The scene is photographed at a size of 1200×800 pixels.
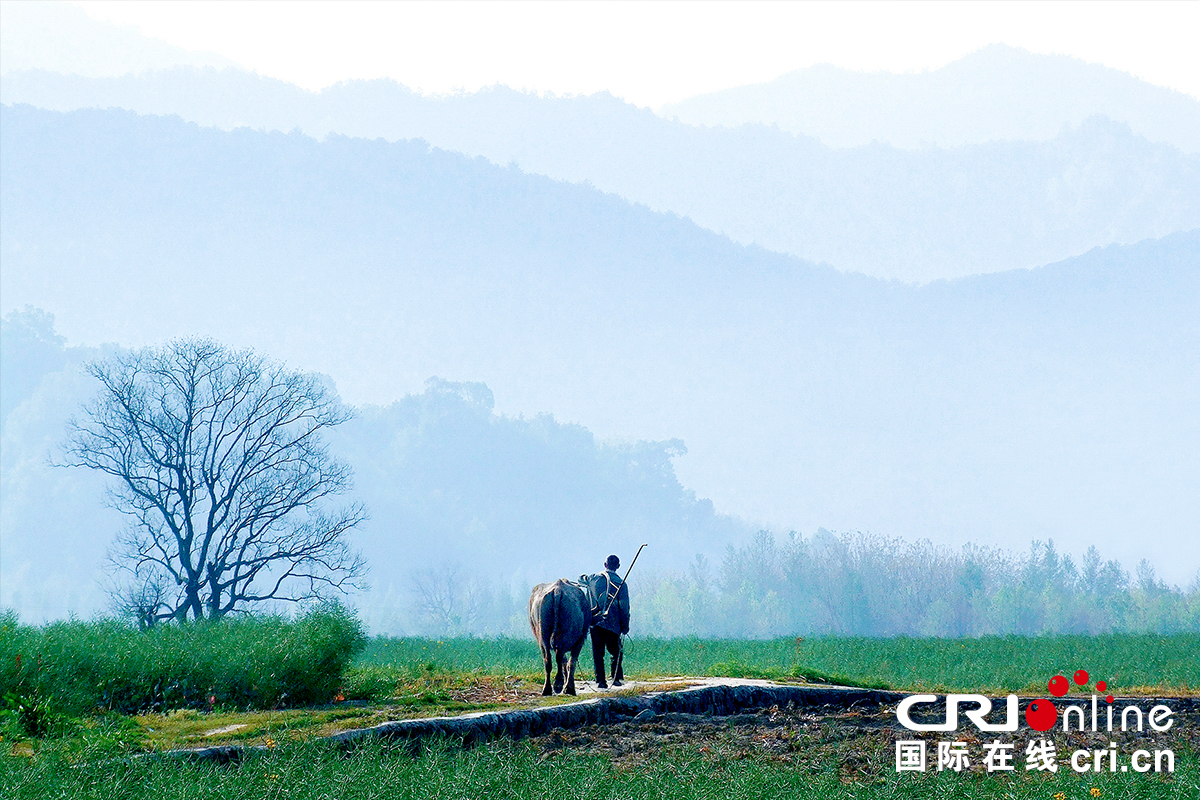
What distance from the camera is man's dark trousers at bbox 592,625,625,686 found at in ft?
63.5

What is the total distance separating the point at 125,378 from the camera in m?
36.1

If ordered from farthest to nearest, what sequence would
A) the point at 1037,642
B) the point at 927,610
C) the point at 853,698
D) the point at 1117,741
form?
the point at 927,610
the point at 1037,642
the point at 853,698
the point at 1117,741

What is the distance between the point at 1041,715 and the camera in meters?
16.6

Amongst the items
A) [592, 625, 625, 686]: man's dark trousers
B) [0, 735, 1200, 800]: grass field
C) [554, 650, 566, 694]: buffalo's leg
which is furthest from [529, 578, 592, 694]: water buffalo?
[0, 735, 1200, 800]: grass field

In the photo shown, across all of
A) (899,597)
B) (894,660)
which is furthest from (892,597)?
(894,660)

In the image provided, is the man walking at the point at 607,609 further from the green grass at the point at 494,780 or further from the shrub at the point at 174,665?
the green grass at the point at 494,780

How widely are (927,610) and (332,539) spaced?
45958mm

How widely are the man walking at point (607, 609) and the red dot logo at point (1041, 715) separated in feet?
21.4

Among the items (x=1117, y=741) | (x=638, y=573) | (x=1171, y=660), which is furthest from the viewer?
(x=638, y=573)

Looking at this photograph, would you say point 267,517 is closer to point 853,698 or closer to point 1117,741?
point 853,698

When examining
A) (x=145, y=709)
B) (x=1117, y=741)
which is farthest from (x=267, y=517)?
(x=1117, y=741)

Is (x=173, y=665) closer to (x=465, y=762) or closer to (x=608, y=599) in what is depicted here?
(x=608, y=599)

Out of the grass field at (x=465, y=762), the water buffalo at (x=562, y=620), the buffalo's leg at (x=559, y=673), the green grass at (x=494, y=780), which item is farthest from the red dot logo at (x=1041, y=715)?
the buffalo's leg at (x=559, y=673)

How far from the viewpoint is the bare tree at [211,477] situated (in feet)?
111
